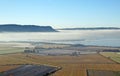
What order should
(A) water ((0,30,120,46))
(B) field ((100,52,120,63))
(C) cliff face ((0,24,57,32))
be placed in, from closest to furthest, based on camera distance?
(B) field ((100,52,120,63))
(A) water ((0,30,120,46))
(C) cliff face ((0,24,57,32))

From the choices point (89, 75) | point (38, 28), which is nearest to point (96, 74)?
point (89, 75)

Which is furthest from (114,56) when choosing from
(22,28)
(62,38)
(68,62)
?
(22,28)

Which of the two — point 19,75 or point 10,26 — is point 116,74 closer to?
point 19,75

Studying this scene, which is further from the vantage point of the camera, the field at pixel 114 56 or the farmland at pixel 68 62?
the field at pixel 114 56

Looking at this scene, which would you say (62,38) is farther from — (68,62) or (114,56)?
(68,62)

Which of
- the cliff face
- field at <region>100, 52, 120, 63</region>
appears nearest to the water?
the cliff face

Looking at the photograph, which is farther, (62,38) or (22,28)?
(22,28)

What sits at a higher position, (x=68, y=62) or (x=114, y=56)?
(x=68, y=62)

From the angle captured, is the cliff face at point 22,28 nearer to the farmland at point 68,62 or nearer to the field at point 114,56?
the field at point 114,56

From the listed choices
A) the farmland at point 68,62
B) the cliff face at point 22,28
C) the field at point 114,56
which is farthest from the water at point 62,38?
the farmland at point 68,62

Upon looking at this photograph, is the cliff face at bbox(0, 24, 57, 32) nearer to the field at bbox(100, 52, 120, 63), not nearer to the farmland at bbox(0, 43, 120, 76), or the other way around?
the field at bbox(100, 52, 120, 63)

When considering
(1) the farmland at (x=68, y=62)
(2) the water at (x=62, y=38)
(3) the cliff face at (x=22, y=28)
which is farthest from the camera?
(3) the cliff face at (x=22, y=28)
